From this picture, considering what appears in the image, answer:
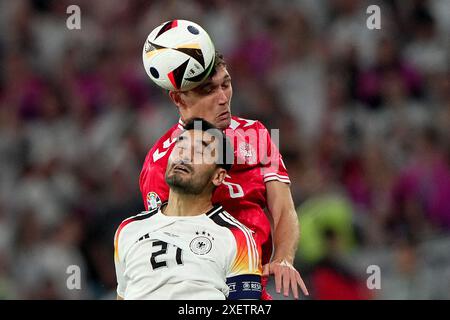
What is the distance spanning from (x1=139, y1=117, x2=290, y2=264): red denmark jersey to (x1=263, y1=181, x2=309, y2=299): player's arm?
6cm

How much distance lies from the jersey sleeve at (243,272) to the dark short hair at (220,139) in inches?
16.4

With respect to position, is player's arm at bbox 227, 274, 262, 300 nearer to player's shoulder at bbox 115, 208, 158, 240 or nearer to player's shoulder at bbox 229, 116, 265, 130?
player's shoulder at bbox 115, 208, 158, 240

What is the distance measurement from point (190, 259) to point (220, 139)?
27.0 inches

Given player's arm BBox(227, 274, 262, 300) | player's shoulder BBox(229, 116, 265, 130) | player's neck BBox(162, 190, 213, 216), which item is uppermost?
player's shoulder BBox(229, 116, 265, 130)

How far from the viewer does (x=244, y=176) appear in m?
6.03

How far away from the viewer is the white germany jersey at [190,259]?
16.7ft

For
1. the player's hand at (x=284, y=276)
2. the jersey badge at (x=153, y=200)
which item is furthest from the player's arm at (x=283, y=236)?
the jersey badge at (x=153, y=200)

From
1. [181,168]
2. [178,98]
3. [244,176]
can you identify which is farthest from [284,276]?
[178,98]

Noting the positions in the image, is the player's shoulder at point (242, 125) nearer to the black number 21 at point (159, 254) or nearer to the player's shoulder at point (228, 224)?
the player's shoulder at point (228, 224)

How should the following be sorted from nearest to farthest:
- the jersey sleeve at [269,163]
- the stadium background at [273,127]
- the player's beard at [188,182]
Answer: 1. the player's beard at [188,182]
2. the jersey sleeve at [269,163]
3. the stadium background at [273,127]

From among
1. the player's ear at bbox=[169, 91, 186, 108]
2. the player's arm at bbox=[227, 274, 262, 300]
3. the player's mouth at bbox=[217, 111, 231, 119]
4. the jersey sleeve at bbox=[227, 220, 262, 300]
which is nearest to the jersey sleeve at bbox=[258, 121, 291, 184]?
the player's mouth at bbox=[217, 111, 231, 119]

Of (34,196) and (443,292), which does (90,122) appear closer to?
(34,196)

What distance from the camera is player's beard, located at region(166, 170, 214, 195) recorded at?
5.20m

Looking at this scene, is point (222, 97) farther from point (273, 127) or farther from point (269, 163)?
point (273, 127)
